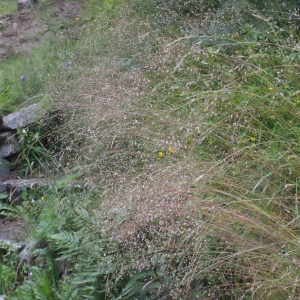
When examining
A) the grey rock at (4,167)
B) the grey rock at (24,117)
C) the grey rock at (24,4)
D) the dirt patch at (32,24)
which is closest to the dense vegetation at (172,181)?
the grey rock at (24,117)

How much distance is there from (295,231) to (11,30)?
6762 millimetres

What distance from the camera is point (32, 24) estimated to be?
8.43m

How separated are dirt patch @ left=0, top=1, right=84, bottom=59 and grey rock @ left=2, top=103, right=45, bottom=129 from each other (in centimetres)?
198

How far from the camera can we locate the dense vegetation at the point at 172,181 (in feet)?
8.98

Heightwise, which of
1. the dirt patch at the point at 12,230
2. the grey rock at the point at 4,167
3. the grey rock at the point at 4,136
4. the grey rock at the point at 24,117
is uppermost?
the grey rock at the point at 24,117

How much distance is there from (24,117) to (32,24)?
3279 millimetres

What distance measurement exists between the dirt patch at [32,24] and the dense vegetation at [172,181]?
8.86 ft

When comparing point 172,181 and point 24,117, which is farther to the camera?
point 24,117

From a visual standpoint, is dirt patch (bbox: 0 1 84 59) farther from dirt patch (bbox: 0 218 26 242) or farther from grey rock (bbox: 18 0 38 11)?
dirt patch (bbox: 0 218 26 242)

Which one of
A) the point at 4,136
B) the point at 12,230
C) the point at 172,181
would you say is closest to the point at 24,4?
the point at 4,136

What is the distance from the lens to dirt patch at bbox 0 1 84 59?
7750 mm

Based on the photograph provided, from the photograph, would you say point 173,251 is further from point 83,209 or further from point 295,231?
point 83,209

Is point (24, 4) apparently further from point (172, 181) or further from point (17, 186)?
point (172, 181)

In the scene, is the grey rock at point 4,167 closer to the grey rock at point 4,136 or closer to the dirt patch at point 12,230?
the grey rock at point 4,136
